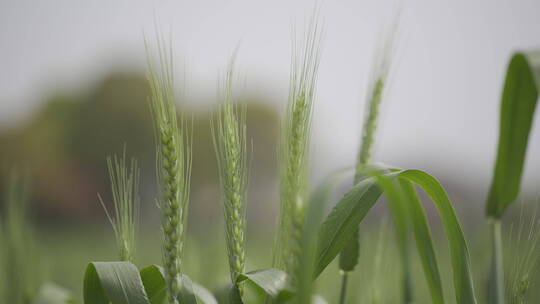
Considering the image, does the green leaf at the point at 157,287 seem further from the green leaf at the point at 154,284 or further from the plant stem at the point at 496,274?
the plant stem at the point at 496,274

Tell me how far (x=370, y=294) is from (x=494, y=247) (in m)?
0.50

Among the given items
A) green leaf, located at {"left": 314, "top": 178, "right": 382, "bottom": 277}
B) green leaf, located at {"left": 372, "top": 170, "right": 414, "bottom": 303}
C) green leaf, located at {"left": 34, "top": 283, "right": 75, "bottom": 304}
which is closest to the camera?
green leaf, located at {"left": 372, "top": 170, "right": 414, "bottom": 303}

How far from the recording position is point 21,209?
122 centimetres

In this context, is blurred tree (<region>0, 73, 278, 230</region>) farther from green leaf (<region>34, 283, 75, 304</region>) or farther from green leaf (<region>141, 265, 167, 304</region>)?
green leaf (<region>141, 265, 167, 304</region>)

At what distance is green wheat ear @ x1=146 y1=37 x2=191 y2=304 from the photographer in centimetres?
60

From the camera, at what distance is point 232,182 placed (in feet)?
2.13

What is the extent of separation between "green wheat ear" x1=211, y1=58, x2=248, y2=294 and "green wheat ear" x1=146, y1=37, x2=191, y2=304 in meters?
0.06

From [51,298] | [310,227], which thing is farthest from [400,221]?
[51,298]

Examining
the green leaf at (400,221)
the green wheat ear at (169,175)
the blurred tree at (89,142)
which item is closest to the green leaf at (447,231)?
the green leaf at (400,221)

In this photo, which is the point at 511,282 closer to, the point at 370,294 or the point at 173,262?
the point at 370,294

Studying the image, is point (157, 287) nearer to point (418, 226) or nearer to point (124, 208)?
point (124, 208)

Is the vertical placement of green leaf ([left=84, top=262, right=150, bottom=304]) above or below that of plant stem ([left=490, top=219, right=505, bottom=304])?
below

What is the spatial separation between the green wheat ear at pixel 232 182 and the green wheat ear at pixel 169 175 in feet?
0.20

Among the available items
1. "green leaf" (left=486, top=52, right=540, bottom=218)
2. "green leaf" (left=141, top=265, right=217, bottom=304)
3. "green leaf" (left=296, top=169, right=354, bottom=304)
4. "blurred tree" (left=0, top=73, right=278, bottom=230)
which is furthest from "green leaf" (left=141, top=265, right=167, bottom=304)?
"blurred tree" (left=0, top=73, right=278, bottom=230)
